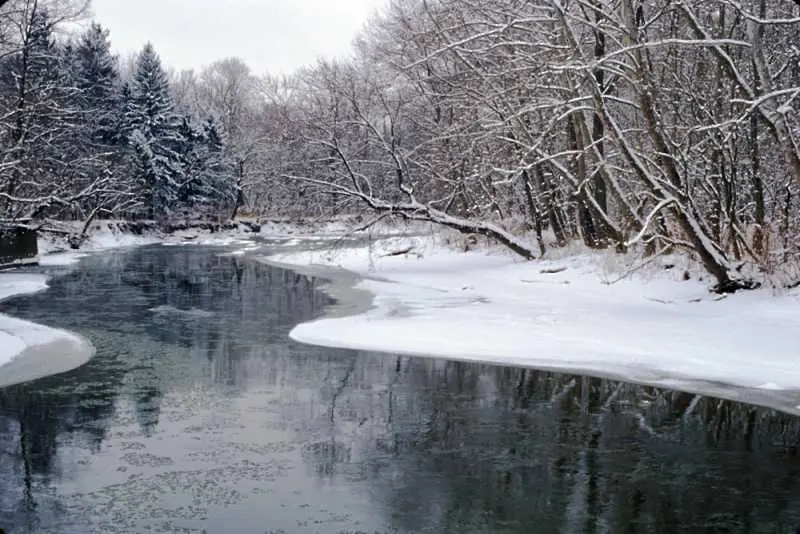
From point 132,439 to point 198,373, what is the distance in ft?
11.3

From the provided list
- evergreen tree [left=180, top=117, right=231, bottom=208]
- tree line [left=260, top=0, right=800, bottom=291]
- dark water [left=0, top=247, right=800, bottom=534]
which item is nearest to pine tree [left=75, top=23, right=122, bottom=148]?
evergreen tree [left=180, top=117, right=231, bottom=208]

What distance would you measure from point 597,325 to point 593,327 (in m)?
0.19

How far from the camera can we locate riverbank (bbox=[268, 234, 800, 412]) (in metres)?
12.2

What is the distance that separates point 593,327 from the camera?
49.5 feet

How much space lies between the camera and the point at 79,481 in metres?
7.23

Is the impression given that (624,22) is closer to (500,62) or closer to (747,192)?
(747,192)

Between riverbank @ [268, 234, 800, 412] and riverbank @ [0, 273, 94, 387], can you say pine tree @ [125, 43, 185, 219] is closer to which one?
riverbank @ [268, 234, 800, 412]

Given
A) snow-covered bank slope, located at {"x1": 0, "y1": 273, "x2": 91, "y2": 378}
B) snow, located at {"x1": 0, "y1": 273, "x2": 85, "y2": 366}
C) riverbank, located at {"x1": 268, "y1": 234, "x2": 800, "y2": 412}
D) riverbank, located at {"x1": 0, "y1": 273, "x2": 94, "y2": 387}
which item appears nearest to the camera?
riverbank, located at {"x1": 0, "y1": 273, "x2": 94, "y2": 387}

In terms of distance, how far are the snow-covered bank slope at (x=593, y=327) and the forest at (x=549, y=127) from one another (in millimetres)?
1127

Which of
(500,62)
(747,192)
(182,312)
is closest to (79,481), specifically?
(182,312)

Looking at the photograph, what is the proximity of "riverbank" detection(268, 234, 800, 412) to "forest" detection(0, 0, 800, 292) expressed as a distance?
1022 mm

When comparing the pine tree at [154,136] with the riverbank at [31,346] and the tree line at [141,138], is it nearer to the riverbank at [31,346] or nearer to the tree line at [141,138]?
the tree line at [141,138]

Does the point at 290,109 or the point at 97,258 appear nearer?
the point at 290,109

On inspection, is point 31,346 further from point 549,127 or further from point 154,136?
point 154,136
